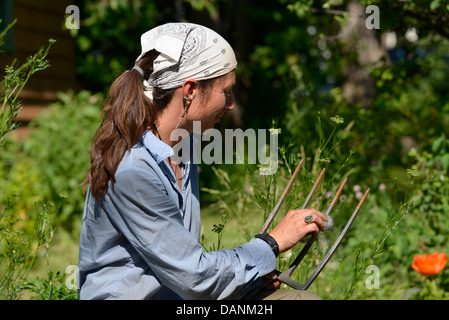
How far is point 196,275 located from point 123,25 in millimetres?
6099

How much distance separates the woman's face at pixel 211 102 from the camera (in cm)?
207

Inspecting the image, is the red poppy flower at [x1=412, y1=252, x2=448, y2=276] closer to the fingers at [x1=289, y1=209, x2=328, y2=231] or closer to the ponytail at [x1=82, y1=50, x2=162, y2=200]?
the fingers at [x1=289, y1=209, x2=328, y2=231]

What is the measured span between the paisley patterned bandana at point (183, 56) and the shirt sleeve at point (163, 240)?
0.39 m

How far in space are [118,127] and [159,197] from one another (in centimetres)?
28

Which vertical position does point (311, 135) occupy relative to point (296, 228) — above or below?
below

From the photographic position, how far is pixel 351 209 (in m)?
3.77

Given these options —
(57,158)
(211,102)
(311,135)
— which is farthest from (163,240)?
(57,158)

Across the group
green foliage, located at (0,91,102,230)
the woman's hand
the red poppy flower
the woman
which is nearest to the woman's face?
the woman

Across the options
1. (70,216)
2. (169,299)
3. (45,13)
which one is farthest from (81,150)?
(169,299)

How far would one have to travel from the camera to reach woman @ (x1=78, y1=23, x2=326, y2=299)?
1802 millimetres

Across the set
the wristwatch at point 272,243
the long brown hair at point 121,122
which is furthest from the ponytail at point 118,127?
the wristwatch at point 272,243

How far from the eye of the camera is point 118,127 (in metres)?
1.90

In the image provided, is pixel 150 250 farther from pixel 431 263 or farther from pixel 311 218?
pixel 431 263
